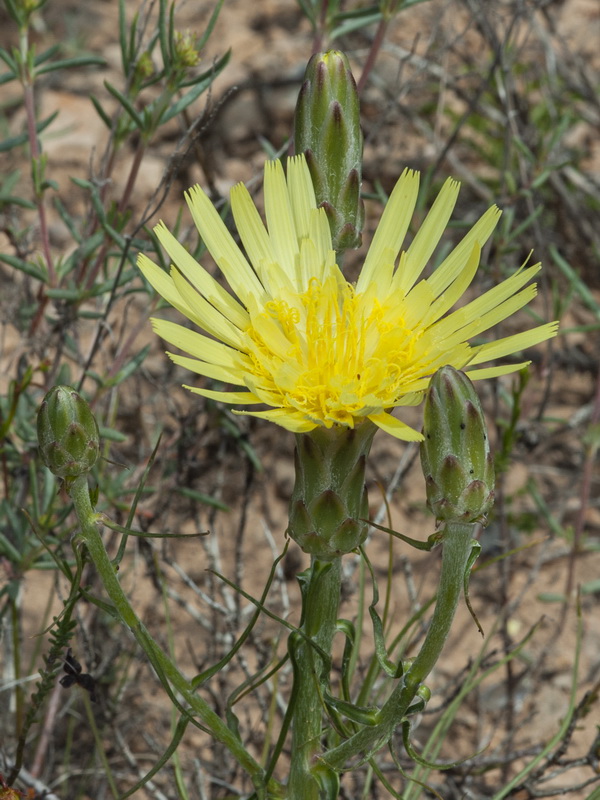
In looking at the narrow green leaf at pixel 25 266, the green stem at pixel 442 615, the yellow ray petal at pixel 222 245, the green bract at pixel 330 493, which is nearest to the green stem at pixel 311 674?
the green bract at pixel 330 493

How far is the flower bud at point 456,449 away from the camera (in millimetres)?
1407

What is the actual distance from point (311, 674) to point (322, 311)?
72 cm

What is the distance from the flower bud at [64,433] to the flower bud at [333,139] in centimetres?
64

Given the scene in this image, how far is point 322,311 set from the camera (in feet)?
6.12

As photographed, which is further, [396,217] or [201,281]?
[396,217]

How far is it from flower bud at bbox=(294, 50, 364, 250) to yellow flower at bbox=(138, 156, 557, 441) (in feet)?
0.12

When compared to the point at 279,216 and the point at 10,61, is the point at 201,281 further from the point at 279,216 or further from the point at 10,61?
the point at 10,61

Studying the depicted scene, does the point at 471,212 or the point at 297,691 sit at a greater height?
the point at 471,212

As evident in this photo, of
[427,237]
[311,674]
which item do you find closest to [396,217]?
[427,237]

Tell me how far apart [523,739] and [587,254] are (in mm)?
2285

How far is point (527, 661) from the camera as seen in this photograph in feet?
10.7

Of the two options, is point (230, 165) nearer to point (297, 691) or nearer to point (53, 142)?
point (53, 142)

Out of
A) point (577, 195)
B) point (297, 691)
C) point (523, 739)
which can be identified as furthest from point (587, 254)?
point (297, 691)

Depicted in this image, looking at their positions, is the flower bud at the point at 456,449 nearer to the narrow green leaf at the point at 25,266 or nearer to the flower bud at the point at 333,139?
the flower bud at the point at 333,139
